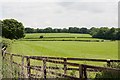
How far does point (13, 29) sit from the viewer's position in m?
107

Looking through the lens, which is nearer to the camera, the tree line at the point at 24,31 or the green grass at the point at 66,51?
the green grass at the point at 66,51

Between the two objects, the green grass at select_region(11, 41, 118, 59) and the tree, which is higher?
the tree

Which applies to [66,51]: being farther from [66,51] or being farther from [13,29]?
[13,29]

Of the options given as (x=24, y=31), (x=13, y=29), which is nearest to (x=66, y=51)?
(x=13, y=29)

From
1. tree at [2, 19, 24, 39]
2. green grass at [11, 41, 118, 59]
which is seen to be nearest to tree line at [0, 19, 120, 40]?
tree at [2, 19, 24, 39]

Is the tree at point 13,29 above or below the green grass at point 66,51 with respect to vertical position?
above

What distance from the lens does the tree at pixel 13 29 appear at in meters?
103

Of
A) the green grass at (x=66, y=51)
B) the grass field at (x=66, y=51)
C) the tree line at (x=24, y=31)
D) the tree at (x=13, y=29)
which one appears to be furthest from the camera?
the tree at (x=13, y=29)

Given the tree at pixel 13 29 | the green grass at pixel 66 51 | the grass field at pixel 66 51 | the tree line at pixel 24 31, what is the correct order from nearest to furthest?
the green grass at pixel 66 51, the grass field at pixel 66 51, the tree line at pixel 24 31, the tree at pixel 13 29

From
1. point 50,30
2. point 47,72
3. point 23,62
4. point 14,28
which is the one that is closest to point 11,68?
point 23,62

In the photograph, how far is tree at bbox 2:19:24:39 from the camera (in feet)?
338

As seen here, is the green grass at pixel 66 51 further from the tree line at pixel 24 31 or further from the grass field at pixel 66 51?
the tree line at pixel 24 31

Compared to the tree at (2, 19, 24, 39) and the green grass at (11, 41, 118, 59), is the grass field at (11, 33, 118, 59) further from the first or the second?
the tree at (2, 19, 24, 39)

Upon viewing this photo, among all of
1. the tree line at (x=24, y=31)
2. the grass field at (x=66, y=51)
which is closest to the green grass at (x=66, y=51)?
the grass field at (x=66, y=51)
